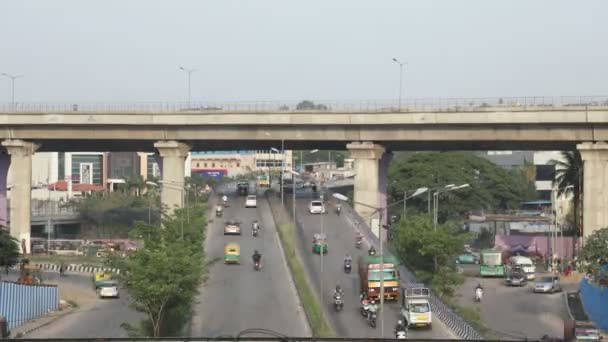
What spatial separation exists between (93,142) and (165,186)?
38.8ft

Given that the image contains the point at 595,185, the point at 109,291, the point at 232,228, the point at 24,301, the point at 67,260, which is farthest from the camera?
the point at 67,260

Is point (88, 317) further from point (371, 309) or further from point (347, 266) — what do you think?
point (371, 309)

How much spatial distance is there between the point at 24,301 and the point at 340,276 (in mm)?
21572

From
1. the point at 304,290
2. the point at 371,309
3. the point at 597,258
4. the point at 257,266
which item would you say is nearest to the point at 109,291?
the point at 257,266

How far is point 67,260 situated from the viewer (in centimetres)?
10888

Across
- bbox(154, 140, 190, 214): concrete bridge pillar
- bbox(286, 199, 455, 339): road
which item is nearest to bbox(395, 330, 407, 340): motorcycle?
bbox(286, 199, 455, 339): road

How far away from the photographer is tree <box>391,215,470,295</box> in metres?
73.9

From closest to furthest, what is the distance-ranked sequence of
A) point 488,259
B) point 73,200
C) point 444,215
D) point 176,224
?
point 176,224 < point 488,259 < point 444,215 < point 73,200

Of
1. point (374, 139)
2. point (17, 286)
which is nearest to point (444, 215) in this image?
point (374, 139)

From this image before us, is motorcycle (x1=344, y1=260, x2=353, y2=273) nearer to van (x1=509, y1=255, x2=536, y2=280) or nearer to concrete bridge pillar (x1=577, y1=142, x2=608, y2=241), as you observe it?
concrete bridge pillar (x1=577, y1=142, x2=608, y2=241)

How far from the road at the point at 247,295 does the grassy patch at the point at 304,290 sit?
0.53 meters

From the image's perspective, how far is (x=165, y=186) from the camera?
99812mm

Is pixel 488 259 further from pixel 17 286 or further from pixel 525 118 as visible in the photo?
pixel 17 286

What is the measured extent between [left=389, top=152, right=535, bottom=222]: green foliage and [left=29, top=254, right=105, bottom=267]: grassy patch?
47903mm
